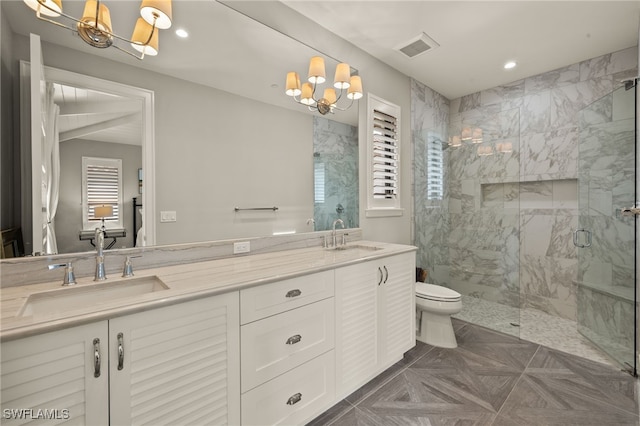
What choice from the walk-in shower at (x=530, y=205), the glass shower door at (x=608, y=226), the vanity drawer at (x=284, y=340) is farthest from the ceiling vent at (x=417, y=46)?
the vanity drawer at (x=284, y=340)

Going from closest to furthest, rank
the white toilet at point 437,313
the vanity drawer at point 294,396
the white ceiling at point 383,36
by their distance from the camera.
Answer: the vanity drawer at point 294,396 → the white ceiling at point 383,36 → the white toilet at point 437,313

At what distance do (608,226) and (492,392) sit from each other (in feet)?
6.06

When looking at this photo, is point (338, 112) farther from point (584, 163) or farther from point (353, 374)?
point (584, 163)

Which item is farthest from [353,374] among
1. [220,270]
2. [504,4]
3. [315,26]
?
[504,4]

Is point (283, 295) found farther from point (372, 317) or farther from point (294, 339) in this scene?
point (372, 317)

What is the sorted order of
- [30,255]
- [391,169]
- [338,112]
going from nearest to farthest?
[30,255] < [338,112] < [391,169]

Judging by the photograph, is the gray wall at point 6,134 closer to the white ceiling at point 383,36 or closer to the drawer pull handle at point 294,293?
the white ceiling at point 383,36

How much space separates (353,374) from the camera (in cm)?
174

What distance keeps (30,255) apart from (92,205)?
0.30 meters

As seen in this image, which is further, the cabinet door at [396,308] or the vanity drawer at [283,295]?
the cabinet door at [396,308]

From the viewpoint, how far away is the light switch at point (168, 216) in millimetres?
1485

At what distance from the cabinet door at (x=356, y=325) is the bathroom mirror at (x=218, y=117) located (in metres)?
0.61

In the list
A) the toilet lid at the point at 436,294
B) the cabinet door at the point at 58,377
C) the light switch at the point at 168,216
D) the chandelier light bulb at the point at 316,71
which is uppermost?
the chandelier light bulb at the point at 316,71

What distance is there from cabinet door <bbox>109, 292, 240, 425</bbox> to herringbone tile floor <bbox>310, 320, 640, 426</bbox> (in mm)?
767
